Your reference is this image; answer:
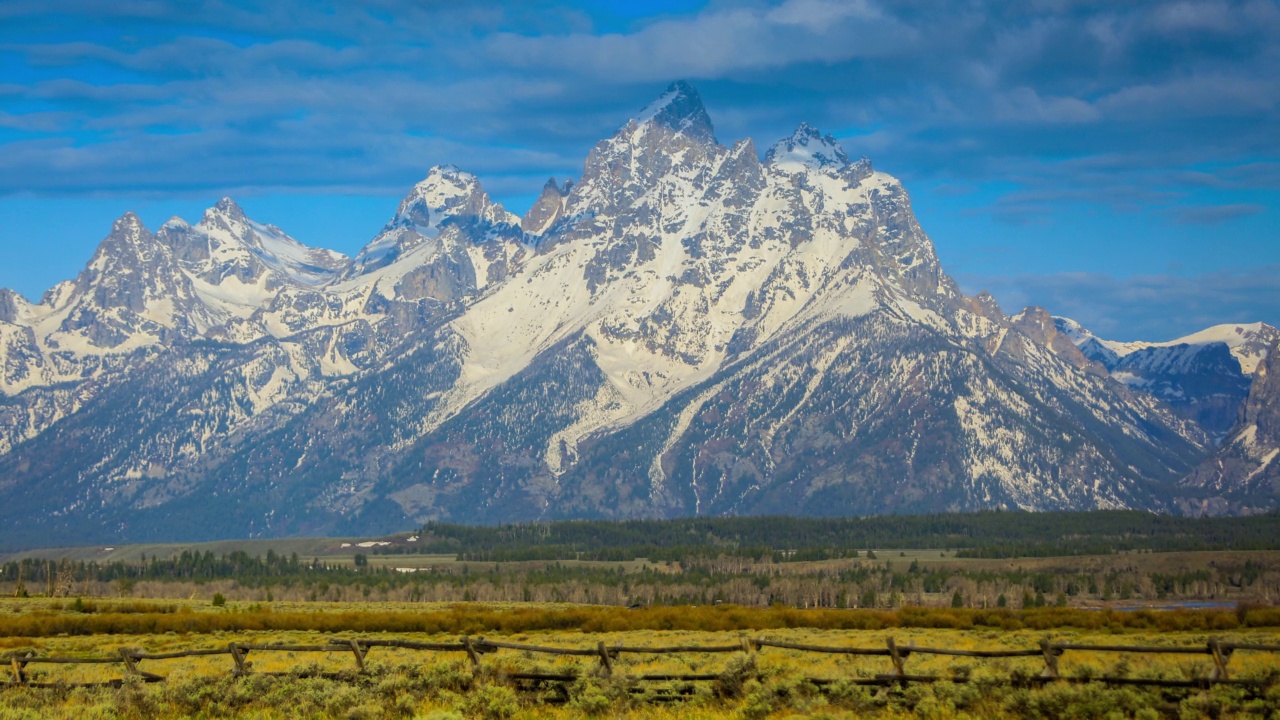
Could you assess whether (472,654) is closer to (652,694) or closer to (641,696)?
(641,696)

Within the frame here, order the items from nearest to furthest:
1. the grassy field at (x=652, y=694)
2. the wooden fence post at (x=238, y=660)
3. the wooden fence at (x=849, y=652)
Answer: the grassy field at (x=652, y=694) < the wooden fence at (x=849, y=652) < the wooden fence post at (x=238, y=660)

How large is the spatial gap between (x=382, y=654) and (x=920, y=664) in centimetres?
2906

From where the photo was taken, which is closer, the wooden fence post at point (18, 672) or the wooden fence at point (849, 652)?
the wooden fence at point (849, 652)

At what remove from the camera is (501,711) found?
44406mm

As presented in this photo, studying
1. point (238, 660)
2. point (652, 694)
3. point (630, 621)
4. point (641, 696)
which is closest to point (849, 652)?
point (652, 694)

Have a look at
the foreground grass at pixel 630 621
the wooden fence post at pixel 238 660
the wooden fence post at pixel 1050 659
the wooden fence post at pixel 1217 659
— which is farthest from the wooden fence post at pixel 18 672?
the foreground grass at pixel 630 621

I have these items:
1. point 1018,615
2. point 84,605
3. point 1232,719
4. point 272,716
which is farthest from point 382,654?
point 84,605

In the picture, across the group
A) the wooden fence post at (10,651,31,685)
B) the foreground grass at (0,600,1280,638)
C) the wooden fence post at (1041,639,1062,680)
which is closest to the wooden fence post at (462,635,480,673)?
the wooden fence post at (10,651,31,685)

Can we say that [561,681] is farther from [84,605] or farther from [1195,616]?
[84,605]

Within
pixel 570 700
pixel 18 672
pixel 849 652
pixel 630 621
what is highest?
pixel 18 672

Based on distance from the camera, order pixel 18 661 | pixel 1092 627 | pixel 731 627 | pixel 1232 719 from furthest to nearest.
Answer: pixel 731 627 < pixel 1092 627 < pixel 18 661 < pixel 1232 719

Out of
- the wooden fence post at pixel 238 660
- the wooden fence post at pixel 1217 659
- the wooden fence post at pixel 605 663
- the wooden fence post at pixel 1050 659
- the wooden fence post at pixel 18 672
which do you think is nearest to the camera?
the wooden fence post at pixel 1217 659

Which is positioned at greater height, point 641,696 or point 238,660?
point 238,660

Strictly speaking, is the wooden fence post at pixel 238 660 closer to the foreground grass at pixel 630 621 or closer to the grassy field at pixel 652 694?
the grassy field at pixel 652 694
